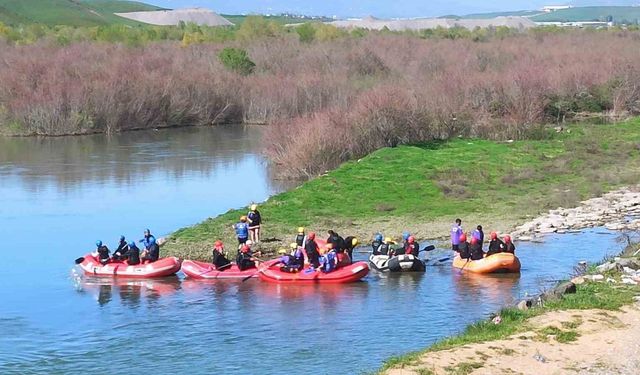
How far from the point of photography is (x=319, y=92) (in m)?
75.2

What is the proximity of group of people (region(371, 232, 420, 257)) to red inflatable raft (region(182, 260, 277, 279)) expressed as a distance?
311 cm

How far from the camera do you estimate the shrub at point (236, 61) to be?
281ft

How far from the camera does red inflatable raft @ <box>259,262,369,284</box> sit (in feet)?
99.6

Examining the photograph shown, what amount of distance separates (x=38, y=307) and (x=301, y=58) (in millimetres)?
66015

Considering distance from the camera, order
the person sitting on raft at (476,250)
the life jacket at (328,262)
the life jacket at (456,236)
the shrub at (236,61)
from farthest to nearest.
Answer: the shrub at (236,61)
the life jacket at (456,236)
the person sitting on raft at (476,250)
the life jacket at (328,262)

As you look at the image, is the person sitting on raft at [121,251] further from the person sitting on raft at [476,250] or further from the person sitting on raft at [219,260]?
the person sitting on raft at [476,250]

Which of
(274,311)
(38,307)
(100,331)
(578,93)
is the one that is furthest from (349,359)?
(578,93)

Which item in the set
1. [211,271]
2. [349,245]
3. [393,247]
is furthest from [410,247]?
[211,271]

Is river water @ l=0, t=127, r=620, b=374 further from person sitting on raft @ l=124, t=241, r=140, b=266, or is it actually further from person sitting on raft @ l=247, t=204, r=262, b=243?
person sitting on raft @ l=247, t=204, r=262, b=243

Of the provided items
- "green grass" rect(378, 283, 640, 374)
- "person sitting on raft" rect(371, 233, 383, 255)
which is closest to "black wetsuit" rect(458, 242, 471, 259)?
"person sitting on raft" rect(371, 233, 383, 255)

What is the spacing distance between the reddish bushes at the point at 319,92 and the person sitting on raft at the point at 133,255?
17873 mm

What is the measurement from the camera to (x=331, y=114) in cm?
5203

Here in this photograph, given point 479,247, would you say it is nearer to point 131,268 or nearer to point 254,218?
point 254,218

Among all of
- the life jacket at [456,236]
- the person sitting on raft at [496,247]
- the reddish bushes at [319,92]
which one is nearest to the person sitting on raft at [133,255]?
the life jacket at [456,236]
